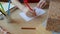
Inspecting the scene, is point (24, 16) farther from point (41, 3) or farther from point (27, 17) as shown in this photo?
point (41, 3)

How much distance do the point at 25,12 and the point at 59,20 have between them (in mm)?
276

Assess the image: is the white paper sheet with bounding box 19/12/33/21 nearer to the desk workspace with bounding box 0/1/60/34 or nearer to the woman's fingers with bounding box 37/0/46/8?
the desk workspace with bounding box 0/1/60/34

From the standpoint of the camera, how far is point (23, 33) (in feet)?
2.60

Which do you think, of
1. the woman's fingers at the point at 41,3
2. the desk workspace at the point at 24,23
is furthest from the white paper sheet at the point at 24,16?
the woman's fingers at the point at 41,3

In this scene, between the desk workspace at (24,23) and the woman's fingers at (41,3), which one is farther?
the woman's fingers at (41,3)

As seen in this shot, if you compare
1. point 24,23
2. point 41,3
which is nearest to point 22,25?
point 24,23

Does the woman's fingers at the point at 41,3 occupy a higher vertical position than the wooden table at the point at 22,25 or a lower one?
higher

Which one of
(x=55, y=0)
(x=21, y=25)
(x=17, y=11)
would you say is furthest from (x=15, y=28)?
(x=55, y=0)

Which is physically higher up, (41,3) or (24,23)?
(41,3)

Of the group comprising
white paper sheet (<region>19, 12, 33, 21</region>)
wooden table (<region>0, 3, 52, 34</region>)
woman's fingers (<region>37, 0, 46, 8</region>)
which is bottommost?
wooden table (<region>0, 3, 52, 34</region>)

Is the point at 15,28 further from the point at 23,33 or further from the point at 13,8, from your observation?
the point at 13,8

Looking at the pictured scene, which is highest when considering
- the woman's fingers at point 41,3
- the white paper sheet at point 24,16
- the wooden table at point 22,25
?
the woman's fingers at point 41,3

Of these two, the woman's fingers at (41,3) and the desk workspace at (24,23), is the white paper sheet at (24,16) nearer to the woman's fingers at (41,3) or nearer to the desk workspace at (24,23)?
the desk workspace at (24,23)

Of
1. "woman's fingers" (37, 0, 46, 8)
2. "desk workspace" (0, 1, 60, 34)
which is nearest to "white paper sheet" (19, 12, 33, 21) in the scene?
"desk workspace" (0, 1, 60, 34)
